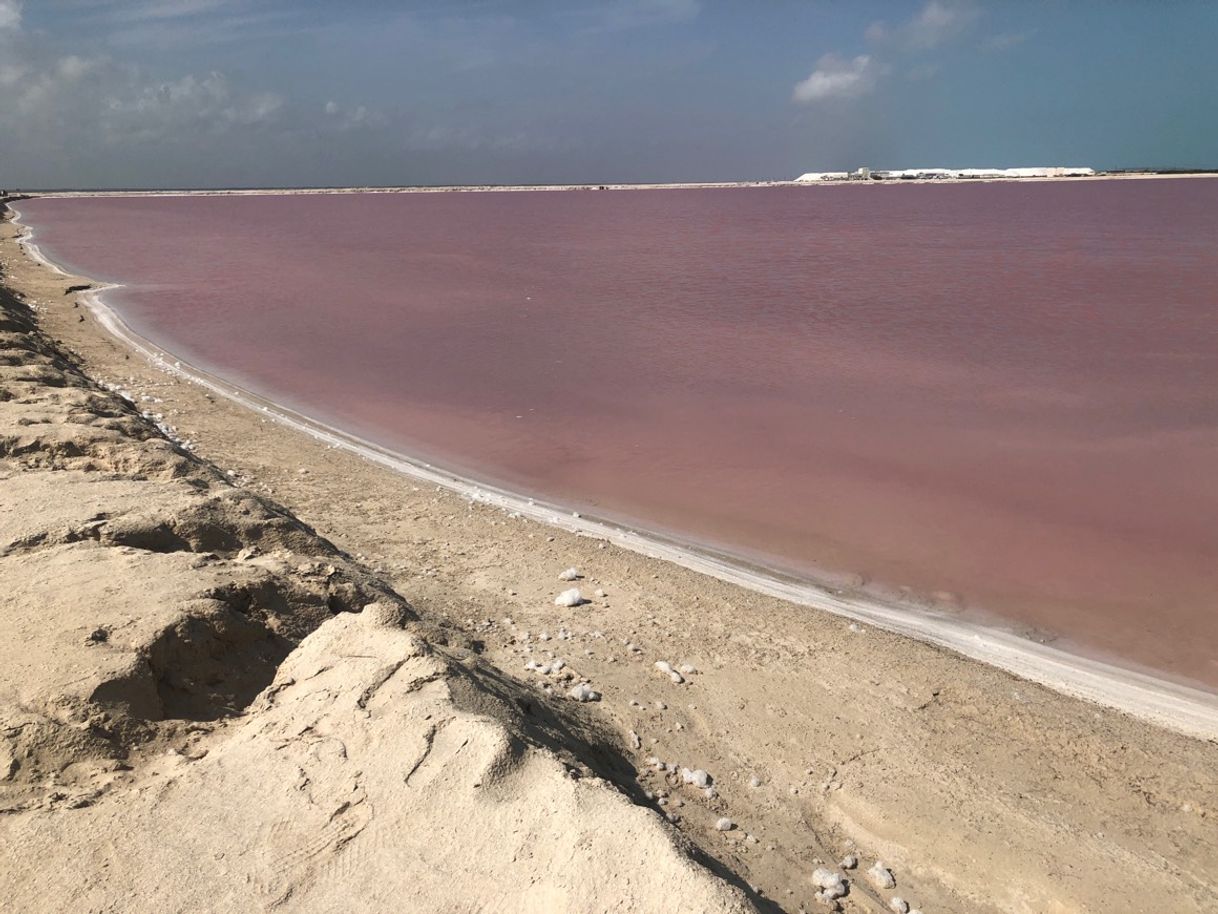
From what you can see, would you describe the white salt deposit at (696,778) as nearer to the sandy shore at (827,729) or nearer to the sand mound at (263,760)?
the sandy shore at (827,729)

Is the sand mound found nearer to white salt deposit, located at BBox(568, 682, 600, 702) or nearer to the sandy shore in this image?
white salt deposit, located at BBox(568, 682, 600, 702)

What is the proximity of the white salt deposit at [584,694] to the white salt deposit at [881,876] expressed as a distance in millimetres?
1774

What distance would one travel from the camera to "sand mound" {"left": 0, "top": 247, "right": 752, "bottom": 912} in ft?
8.79

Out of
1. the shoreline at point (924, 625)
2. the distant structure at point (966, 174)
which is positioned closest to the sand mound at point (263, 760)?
the shoreline at point (924, 625)

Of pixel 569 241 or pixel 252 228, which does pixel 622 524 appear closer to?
pixel 569 241

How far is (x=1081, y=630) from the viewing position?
6.76 metres

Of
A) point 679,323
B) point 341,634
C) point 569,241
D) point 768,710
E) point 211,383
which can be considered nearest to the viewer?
point 341,634

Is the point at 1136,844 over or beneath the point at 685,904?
beneath

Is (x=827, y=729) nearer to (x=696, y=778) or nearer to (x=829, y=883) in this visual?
(x=696, y=778)

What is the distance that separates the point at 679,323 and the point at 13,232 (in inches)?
1588

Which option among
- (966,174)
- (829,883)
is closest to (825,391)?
(829,883)

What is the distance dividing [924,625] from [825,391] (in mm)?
8105

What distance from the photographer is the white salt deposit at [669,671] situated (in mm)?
5434

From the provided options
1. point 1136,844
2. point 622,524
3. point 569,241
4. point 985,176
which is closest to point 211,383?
point 622,524
